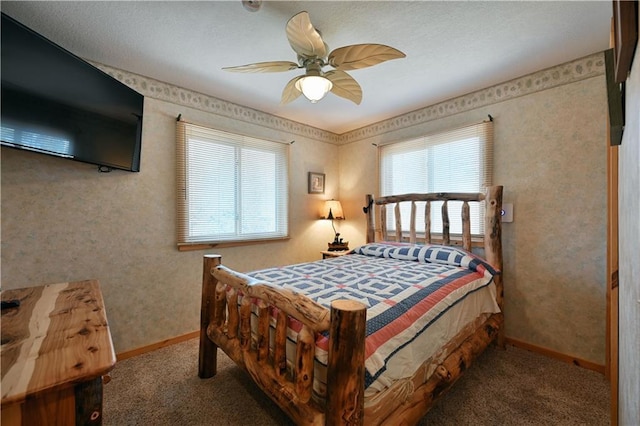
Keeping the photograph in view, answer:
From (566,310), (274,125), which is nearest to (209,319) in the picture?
(274,125)

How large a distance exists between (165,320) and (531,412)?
3041mm

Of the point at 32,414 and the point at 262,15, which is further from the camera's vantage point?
the point at 262,15

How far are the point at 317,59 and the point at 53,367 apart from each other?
187 cm

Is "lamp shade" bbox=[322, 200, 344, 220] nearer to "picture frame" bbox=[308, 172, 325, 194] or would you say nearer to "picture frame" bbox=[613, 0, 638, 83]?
"picture frame" bbox=[308, 172, 325, 194]

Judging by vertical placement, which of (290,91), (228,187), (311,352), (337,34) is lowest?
(311,352)

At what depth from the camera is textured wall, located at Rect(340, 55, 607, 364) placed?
2127 millimetres

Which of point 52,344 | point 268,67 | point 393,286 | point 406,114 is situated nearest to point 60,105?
point 268,67

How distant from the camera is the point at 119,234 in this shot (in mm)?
2344

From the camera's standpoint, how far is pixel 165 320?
8.43 ft

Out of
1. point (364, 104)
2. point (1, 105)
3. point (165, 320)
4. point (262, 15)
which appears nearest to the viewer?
point (1, 105)

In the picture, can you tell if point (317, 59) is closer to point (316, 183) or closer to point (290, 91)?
point (290, 91)

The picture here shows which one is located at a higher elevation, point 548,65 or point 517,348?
point 548,65

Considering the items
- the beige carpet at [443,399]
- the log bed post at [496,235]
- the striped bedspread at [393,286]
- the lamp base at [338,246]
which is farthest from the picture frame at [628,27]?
the lamp base at [338,246]

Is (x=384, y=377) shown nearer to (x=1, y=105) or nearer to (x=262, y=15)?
(x=262, y=15)
